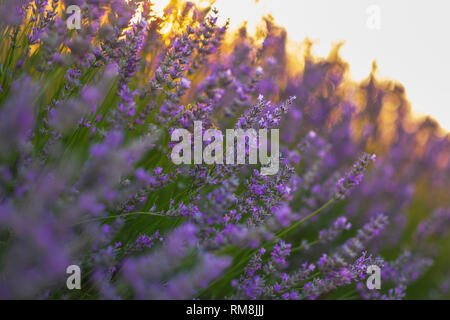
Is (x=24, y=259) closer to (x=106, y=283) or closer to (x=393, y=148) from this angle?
(x=106, y=283)

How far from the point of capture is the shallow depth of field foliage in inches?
34.6

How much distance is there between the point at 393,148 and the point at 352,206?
1.41 metres

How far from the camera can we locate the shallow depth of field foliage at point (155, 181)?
88 cm

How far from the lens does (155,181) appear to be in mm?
1333
